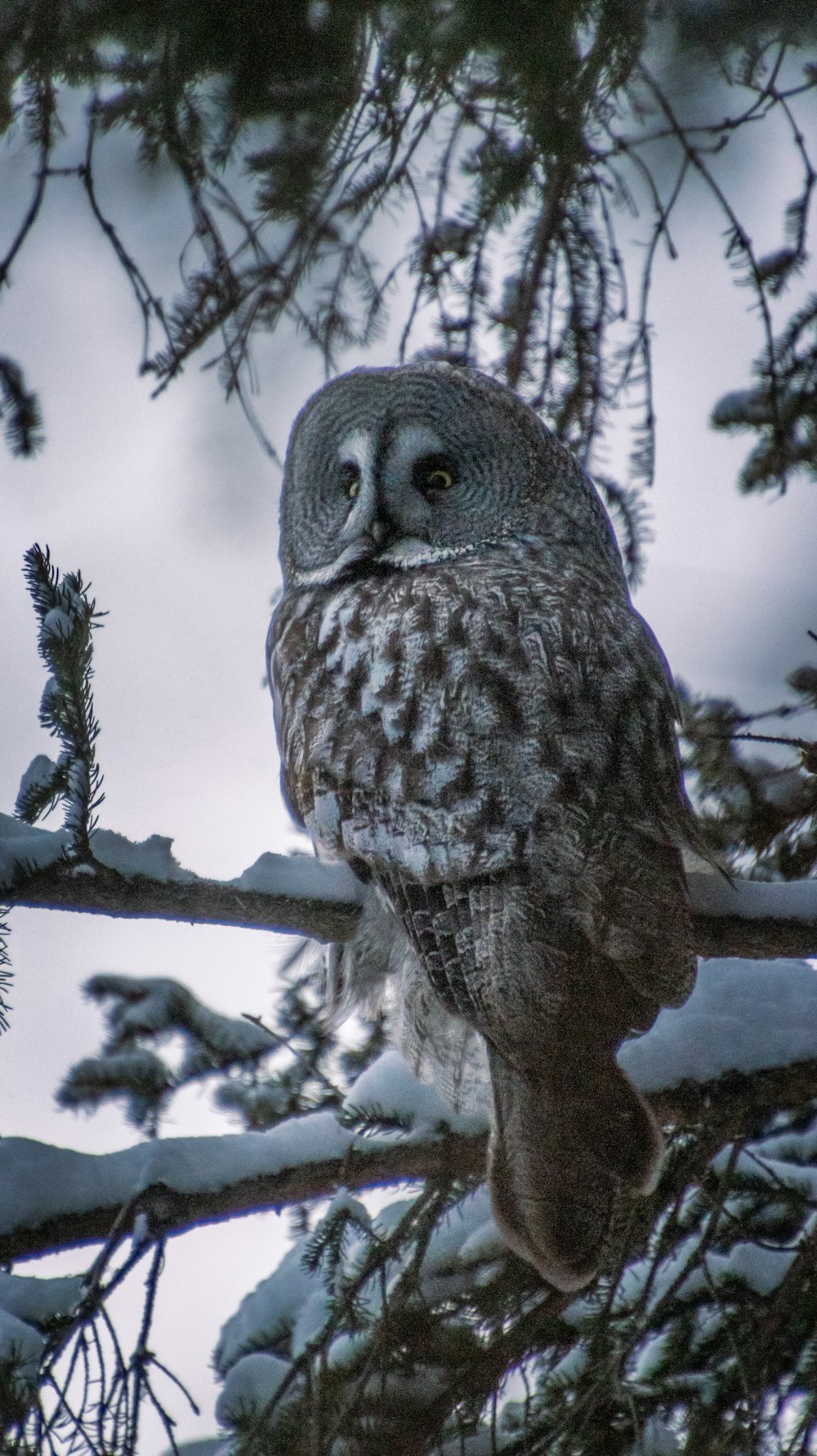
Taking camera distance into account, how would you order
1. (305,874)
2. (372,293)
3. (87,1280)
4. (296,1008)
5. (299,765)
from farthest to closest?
(372,293)
(296,1008)
(299,765)
(305,874)
(87,1280)

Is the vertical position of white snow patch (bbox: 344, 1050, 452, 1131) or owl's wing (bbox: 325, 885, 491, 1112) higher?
owl's wing (bbox: 325, 885, 491, 1112)

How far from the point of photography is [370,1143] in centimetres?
182

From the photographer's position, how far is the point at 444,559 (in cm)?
241

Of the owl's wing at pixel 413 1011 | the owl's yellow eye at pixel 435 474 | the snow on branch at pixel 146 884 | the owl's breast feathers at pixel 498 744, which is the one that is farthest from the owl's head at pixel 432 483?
the snow on branch at pixel 146 884

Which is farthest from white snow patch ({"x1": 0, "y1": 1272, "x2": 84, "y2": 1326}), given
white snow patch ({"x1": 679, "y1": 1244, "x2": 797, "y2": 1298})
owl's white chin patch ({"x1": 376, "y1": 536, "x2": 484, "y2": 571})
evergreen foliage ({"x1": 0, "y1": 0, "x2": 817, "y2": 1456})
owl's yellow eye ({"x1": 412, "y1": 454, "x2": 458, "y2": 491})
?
owl's yellow eye ({"x1": 412, "y1": 454, "x2": 458, "y2": 491})

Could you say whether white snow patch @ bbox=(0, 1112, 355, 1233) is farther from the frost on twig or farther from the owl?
the frost on twig

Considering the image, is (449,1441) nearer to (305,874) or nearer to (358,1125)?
(358,1125)

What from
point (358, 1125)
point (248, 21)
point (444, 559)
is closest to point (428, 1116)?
point (358, 1125)

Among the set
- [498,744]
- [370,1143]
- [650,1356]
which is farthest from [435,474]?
[650,1356]

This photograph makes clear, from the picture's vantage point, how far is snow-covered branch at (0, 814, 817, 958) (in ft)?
4.69

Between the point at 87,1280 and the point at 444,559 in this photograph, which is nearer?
the point at 87,1280

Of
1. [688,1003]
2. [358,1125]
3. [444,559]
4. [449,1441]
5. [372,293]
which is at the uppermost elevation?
[372,293]

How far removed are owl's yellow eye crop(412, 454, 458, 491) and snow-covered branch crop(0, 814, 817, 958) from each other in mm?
1047

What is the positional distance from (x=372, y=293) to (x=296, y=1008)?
1.63 meters
